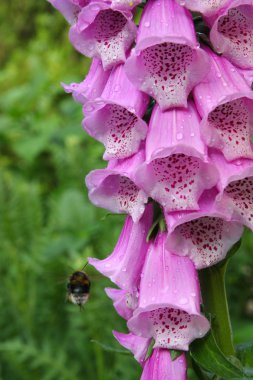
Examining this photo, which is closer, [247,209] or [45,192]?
[247,209]

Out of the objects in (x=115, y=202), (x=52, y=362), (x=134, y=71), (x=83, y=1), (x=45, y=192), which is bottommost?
(x=45, y=192)

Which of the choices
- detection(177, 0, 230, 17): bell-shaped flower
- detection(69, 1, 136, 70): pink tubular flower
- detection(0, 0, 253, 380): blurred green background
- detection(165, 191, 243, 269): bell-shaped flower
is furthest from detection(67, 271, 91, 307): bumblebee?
detection(177, 0, 230, 17): bell-shaped flower

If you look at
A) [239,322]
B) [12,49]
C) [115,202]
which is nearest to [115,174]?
[115,202]

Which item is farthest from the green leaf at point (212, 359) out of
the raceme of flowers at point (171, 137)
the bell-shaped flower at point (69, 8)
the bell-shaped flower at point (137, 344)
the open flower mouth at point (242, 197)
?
the bell-shaped flower at point (69, 8)

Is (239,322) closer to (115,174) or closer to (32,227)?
(32,227)

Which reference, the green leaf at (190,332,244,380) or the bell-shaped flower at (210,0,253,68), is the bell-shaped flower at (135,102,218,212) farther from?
the green leaf at (190,332,244,380)

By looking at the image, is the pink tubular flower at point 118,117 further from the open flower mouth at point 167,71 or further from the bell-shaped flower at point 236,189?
the bell-shaped flower at point 236,189
